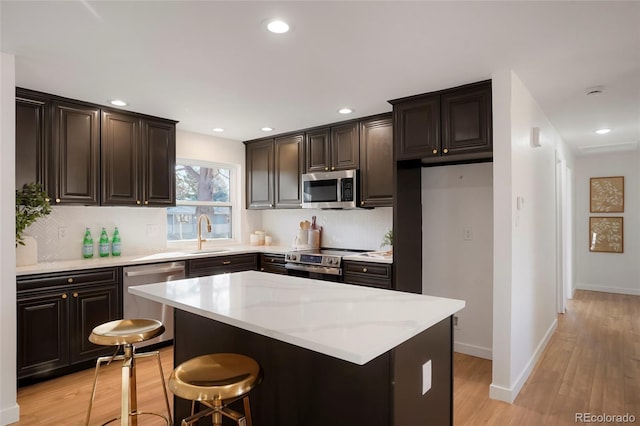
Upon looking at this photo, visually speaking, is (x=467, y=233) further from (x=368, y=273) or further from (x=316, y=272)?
(x=316, y=272)

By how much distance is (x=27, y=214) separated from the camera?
2959mm

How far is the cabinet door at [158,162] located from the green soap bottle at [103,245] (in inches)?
19.5

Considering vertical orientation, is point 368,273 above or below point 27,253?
below

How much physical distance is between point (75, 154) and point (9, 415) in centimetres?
206

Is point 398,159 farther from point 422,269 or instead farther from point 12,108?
point 12,108

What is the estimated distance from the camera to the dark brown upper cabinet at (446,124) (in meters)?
2.82

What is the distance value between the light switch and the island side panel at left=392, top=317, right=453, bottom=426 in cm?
2

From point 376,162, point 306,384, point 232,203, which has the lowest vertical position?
point 306,384

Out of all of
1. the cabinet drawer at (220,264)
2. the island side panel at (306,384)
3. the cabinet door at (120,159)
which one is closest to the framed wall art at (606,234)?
the cabinet drawer at (220,264)

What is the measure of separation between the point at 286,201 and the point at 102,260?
6.88 ft

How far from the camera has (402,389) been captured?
4.61 ft

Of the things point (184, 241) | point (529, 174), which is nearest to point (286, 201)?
point (184, 241)

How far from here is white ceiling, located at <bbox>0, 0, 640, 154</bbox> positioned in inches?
74.5

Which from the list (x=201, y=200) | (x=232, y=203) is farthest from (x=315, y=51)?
(x=232, y=203)
